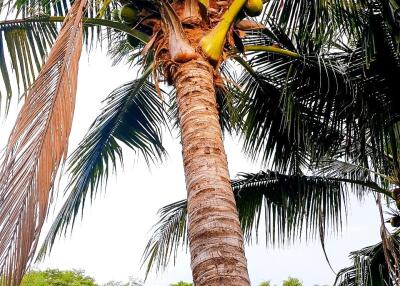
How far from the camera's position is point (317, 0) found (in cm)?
398

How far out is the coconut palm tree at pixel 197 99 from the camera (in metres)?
1.96

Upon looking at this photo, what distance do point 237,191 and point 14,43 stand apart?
109 inches

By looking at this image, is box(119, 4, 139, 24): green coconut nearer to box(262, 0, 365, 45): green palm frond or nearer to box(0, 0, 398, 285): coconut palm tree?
box(0, 0, 398, 285): coconut palm tree

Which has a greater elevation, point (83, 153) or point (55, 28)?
point (55, 28)

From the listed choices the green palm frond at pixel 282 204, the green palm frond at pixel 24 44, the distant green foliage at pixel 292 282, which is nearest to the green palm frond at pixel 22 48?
the green palm frond at pixel 24 44

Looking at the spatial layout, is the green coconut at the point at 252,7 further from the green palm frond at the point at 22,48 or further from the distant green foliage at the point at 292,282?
the distant green foliage at the point at 292,282

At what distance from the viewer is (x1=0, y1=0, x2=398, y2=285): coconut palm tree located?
1.96m

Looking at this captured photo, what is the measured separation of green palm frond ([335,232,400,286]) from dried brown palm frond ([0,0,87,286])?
4174mm

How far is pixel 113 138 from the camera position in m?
5.69

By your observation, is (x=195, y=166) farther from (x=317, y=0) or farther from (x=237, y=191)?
(x=237, y=191)

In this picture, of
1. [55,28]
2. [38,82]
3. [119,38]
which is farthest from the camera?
[119,38]

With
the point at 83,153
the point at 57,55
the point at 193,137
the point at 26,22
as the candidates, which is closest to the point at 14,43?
the point at 26,22

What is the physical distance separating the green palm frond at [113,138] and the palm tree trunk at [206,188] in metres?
2.52

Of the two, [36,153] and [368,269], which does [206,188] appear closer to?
[36,153]
